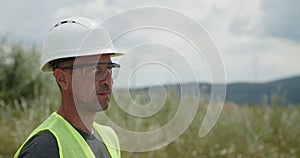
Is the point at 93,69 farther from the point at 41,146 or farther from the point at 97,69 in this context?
the point at 41,146

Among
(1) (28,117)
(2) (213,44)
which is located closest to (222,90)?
(2) (213,44)

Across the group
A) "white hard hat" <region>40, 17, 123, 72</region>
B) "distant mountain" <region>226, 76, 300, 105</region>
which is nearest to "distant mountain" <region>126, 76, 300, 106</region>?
"distant mountain" <region>226, 76, 300, 105</region>

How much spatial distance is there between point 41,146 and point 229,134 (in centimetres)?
659

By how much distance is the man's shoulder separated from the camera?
2105mm

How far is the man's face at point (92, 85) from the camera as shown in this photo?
233cm

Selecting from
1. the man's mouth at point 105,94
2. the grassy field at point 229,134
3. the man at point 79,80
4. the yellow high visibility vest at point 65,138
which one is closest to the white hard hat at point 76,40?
the man at point 79,80

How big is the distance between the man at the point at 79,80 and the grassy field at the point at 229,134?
477 centimetres

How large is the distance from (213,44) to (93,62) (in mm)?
563

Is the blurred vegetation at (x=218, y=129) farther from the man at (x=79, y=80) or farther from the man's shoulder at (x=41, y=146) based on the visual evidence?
the man's shoulder at (x=41, y=146)

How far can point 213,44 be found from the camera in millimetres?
2412

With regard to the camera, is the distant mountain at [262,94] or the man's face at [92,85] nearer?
the man's face at [92,85]

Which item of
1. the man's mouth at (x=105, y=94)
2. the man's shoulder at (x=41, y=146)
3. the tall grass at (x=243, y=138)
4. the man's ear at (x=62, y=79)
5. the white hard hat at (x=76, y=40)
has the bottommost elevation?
the tall grass at (x=243, y=138)

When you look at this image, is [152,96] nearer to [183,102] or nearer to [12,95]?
[183,102]

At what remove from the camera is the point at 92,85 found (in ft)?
7.70
